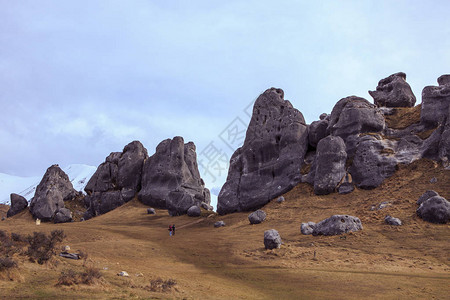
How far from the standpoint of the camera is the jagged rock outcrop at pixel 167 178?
45781 mm

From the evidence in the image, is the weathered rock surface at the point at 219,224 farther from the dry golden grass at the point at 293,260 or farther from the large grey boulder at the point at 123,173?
the large grey boulder at the point at 123,173

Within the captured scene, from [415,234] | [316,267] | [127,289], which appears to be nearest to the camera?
[127,289]

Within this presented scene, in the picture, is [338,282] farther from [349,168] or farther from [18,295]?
[349,168]

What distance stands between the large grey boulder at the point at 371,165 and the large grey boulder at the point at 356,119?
6.62 feet

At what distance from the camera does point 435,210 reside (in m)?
20.8

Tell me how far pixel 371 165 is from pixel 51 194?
40.3m

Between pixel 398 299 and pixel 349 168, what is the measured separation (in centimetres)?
2109

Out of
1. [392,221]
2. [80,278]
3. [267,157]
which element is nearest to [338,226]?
[392,221]

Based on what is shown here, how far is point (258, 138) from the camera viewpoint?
3859 centimetres

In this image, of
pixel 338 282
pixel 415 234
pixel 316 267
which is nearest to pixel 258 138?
pixel 415 234

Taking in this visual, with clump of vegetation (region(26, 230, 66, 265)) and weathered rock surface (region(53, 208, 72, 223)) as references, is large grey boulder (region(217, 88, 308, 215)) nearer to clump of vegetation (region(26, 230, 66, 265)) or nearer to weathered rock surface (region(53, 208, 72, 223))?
weathered rock surface (region(53, 208, 72, 223))

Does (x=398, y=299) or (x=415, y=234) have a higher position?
(x=415, y=234)

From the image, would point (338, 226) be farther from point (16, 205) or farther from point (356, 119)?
point (16, 205)

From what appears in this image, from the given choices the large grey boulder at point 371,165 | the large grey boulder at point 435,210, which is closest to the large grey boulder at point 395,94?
the large grey boulder at point 371,165
